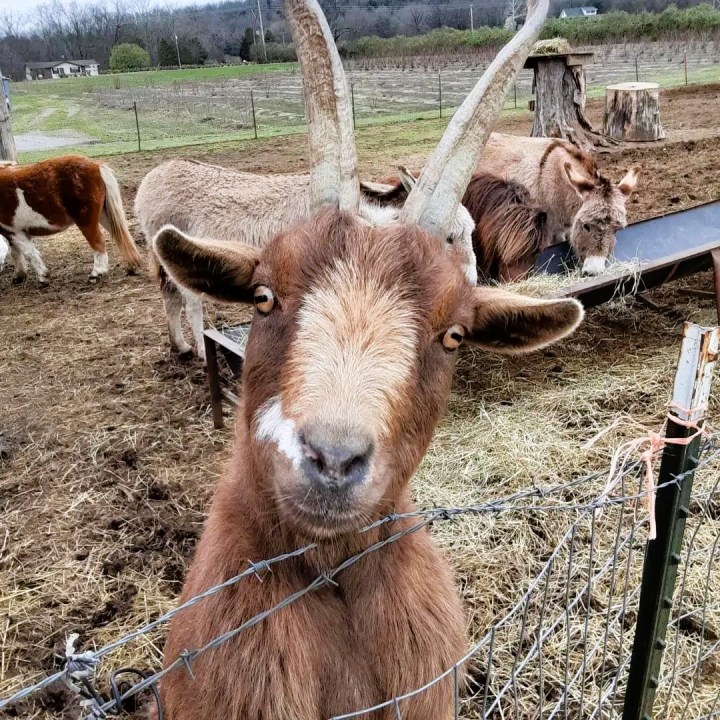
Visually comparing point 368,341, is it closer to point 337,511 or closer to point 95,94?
point 337,511

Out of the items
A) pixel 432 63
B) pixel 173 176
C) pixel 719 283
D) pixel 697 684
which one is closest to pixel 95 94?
pixel 432 63

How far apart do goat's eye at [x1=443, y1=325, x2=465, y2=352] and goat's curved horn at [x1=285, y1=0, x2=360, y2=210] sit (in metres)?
0.53

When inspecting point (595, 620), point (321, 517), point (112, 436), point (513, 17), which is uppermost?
point (513, 17)

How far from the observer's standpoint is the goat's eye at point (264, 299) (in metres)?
1.91

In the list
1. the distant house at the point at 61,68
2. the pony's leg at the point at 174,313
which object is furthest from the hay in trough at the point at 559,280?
the distant house at the point at 61,68

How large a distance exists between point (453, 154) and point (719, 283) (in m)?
4.31

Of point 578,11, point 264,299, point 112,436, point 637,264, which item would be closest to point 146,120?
point 112,436

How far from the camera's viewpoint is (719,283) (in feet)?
18.5

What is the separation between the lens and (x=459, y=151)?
226cm

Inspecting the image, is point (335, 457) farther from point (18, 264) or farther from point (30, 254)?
point (18, 264)

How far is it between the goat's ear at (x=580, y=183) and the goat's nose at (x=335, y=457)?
6.22m

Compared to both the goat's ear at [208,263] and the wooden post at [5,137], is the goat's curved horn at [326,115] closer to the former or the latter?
the goat's ear at [208,263]

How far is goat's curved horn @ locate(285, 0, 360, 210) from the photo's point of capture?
2.20 meters

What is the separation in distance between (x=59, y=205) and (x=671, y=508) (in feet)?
29.4
